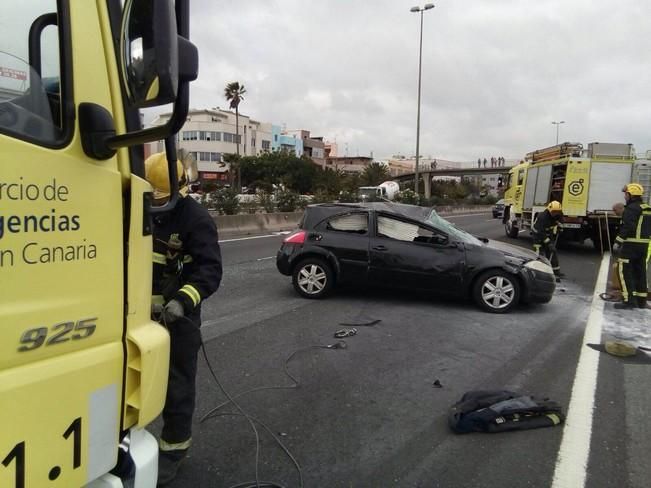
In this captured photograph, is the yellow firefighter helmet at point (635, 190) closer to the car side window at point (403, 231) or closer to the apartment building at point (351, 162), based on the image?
the car side window at point (403, 231)

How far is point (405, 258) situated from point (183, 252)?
471 cm

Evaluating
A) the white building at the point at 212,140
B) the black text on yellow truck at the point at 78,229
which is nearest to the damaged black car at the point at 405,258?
the black text on yellow truck at the point at 78,229

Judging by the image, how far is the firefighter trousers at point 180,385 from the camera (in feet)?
8.74

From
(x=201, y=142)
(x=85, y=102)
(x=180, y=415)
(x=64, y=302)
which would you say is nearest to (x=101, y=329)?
(x=64, y=302)

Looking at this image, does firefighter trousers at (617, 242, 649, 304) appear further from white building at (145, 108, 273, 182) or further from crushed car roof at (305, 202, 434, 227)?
white building at (145, 108, 273, 182)

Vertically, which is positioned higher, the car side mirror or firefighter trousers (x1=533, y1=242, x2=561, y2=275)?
the car side mirror

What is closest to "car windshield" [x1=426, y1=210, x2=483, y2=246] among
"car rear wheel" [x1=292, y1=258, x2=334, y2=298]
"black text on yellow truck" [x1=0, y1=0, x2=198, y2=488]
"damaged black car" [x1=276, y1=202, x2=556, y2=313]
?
"damaged black car" [x1=276, y1=202, x2=556, y2=313]

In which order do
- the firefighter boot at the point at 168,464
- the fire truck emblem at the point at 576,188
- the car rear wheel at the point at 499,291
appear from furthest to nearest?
the fire truck emblem at the point at 576,188, the car rear wheel at the point at 499,291, the firefighter boot at the point at 168,464

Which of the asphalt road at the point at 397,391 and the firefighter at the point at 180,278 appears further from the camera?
the asphalt road at the point at 397,391

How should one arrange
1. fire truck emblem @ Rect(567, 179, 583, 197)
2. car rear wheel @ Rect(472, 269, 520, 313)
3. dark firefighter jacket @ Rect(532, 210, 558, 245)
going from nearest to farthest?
car rear wheel @ Rect(472, 269, 520, 313), dark firefighter jacket @ Rect(532, 210, 558, 245), fire truck emblem @ Rect(567, 179, 583, 197)

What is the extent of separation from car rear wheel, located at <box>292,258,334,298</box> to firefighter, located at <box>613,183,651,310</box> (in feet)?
14.6

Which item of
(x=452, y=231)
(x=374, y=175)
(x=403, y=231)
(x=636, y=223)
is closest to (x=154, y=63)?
(x=403, y=231)

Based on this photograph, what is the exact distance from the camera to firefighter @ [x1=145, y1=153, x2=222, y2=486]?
8.42 ft

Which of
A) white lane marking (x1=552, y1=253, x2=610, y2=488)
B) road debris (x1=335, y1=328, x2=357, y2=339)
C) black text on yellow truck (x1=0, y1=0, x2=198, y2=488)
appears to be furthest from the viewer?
road debris (x1=335, y1=328, x2=357, y2=339)
